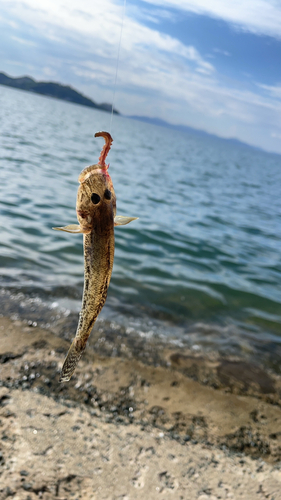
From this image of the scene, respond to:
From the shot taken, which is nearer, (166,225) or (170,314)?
(170,314)

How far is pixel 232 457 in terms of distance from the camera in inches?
193

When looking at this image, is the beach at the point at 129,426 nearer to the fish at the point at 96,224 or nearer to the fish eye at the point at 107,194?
the fish at the point at 96,224

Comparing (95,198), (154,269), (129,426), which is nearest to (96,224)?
(95,198)

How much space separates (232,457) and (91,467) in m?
1.83

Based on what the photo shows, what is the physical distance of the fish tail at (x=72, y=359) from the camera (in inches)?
91.7

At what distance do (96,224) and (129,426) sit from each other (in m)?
3.81

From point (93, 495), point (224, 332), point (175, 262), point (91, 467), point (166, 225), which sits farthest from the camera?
point (166, 225)

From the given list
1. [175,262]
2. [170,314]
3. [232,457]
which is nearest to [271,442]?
[232,457]

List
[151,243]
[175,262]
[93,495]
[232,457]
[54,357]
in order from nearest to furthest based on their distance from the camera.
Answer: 1. [93,495]
2. [232,457]
3. [54,357]
4. [175,262]
5. [151,243]

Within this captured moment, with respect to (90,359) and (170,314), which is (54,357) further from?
(170,314)

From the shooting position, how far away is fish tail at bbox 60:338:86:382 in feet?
7.64

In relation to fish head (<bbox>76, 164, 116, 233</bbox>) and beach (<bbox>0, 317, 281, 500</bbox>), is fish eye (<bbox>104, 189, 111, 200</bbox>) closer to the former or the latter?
fish head (<bbox>76, 164, 116, 233</bbox>)

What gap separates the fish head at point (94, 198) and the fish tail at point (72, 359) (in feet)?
2.41

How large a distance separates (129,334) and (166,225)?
949cm
